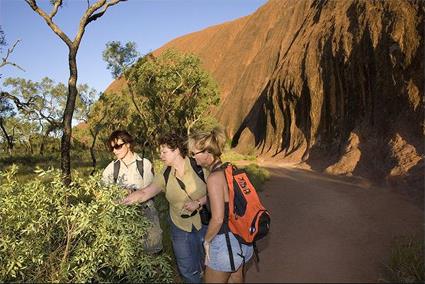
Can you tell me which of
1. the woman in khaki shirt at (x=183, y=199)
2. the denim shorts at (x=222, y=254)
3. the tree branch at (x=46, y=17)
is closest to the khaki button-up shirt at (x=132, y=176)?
the woman in khaki shirt at (x=183, y=199)

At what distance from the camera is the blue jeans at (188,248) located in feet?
14.3

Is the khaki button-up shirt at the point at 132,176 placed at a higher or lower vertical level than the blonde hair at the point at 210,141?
lower

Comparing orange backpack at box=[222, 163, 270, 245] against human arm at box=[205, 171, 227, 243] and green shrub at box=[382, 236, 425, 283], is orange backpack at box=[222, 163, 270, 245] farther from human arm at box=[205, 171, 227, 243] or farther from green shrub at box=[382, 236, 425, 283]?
green shrub at box=[382, 236, 425, 283]

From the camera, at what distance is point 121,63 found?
31797 mm

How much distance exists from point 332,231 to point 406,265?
2.18m

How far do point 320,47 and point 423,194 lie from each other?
15018mm

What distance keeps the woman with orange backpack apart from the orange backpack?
0.05 meters

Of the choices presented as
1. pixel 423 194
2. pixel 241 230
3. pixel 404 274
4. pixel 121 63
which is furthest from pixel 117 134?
pixel 121 63

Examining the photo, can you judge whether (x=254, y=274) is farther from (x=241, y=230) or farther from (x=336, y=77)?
(x=336, y=77)

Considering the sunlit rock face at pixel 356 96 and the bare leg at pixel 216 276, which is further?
the sunlit rock face at pixel 356 96

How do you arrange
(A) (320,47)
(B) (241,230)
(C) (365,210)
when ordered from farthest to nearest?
(A) (320,47)
(C) (365,210)
(B) (241,230)

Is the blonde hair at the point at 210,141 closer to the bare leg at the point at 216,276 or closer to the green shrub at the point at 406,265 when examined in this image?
the bare leg at the point at 216,276

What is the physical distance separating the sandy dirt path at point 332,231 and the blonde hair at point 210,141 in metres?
1.35

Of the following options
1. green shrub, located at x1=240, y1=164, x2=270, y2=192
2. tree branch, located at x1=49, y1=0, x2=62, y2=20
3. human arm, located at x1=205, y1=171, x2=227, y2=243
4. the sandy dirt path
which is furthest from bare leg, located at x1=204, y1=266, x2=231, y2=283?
tree branch, located at x1=49, y1=0, x2=62, y2=20
